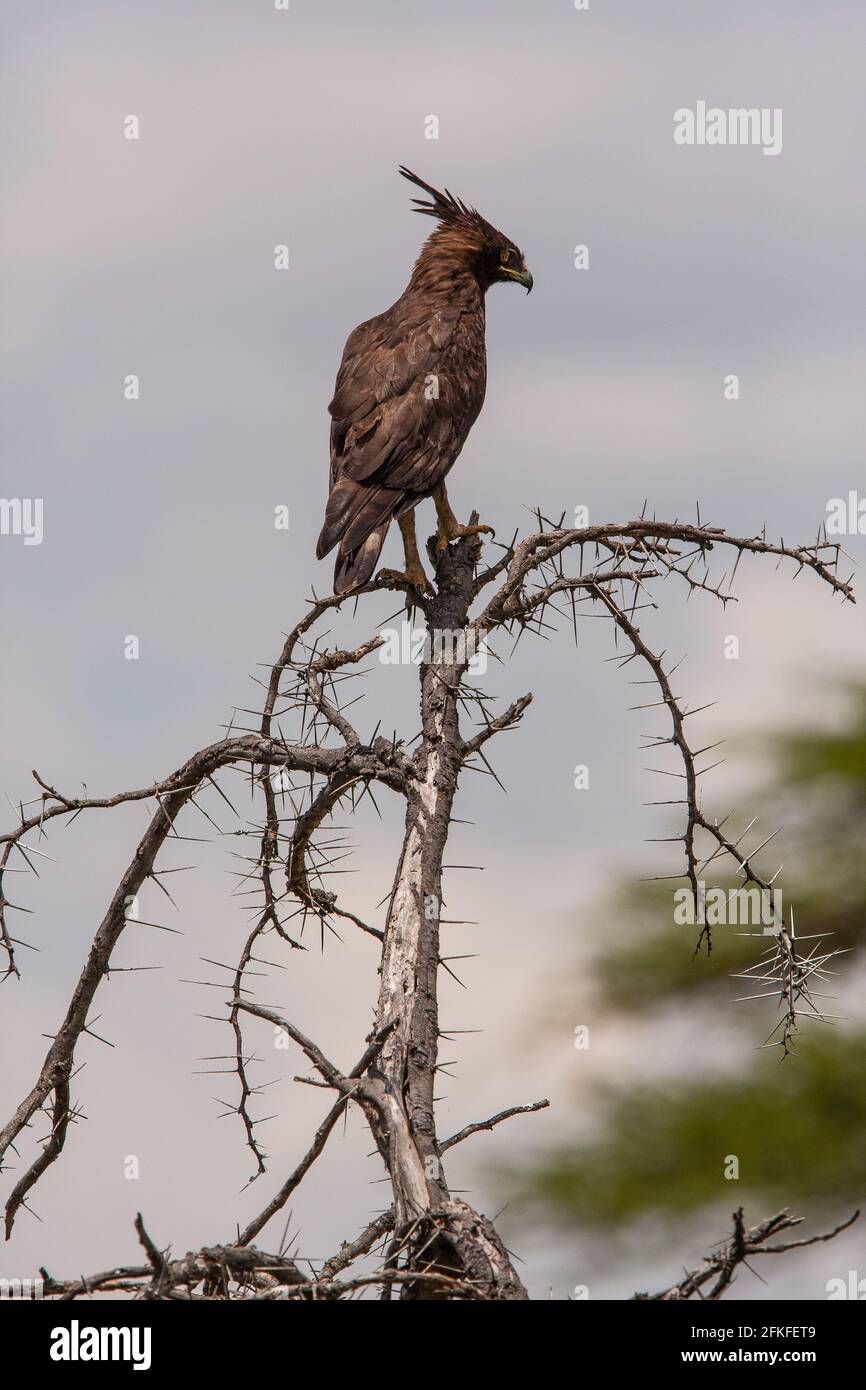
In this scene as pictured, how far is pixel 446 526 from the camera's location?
4957 millimetres

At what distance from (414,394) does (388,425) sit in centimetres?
21

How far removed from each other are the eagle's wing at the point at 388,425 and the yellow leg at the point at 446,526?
0.16 meters

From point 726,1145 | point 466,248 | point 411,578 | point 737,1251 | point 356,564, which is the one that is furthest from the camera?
point 726,1145

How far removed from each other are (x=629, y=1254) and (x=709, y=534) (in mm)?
4972

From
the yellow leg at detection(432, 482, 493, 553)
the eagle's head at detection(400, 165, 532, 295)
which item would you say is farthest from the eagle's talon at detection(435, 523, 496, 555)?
the eagle's head at detection(400, 165, 532, 295)

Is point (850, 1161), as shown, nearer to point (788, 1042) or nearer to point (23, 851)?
point (788, 1042)

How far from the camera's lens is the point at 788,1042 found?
343 cm

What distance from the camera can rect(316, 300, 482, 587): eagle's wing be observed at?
14.6 ft

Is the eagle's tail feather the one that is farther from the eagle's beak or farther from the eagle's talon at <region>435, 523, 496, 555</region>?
the eagle's beak

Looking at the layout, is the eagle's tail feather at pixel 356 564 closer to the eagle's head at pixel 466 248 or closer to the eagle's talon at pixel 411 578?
the eagle's talon at pixel 411 578

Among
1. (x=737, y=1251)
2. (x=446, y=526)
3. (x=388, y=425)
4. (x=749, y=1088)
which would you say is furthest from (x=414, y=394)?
(x=749, y=1088)

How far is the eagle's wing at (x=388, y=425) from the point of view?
14.6 feet

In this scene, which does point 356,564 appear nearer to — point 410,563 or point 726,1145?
point 410,563

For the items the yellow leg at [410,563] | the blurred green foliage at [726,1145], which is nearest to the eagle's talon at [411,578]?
the yellow leg at [410,563]
